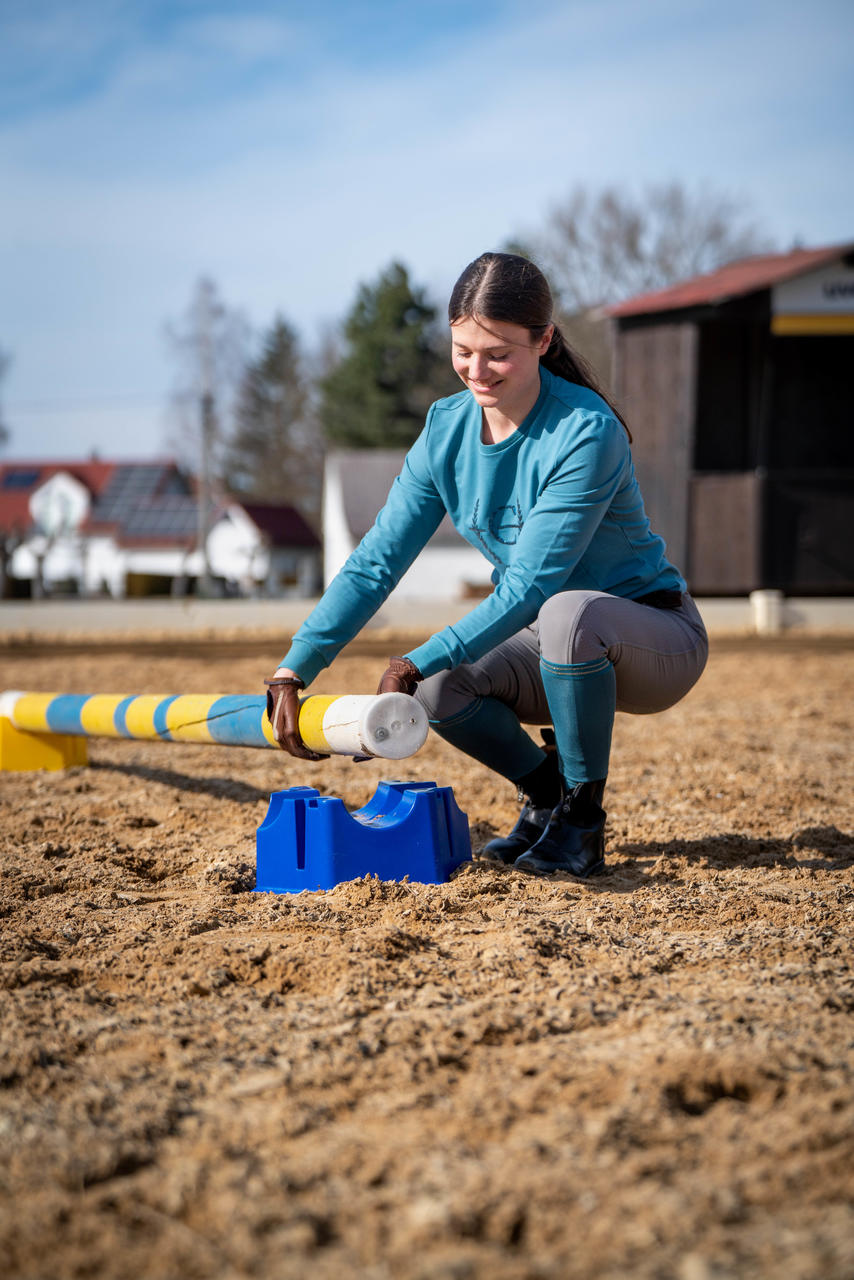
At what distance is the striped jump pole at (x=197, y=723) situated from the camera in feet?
7.93

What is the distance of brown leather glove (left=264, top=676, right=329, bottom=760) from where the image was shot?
2.60 metres

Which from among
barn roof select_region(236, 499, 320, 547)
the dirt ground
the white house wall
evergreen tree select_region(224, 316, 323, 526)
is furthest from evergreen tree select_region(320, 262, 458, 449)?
the dirt ground

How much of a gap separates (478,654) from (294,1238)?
1497mm

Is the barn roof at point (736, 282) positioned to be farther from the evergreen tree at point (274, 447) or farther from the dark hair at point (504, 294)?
the evergreen tree at point (274, 447)

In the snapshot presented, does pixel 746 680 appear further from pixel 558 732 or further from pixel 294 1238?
pixel 294 1238

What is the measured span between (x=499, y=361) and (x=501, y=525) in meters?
0.41

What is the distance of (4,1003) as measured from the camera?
1.94 m

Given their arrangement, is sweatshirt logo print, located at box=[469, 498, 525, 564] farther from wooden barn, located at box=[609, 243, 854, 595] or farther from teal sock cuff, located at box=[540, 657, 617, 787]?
wooden barn, located at box=[609, 243, 854, 595]

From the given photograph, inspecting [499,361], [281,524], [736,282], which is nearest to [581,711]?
[499,361]

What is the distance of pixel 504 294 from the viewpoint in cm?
262

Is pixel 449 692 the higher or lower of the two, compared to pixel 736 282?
lower

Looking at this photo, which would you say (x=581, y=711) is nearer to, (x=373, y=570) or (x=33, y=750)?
(x=373, y=570)

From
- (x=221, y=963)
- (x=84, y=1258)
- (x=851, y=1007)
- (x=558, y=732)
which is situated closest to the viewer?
(x=84, y=1258)

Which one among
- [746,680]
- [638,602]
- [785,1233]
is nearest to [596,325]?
[746,680]
